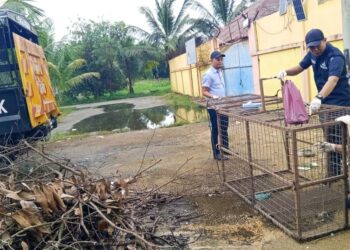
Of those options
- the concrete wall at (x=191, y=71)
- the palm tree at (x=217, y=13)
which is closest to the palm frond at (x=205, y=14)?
the palm tree at (x=217, y=13)

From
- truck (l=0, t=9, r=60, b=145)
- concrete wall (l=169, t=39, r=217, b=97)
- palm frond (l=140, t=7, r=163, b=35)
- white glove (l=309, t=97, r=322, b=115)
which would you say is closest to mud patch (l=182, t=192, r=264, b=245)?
white glove (l=309, t=97, r=322, b=115)

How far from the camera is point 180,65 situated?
81.5 ft

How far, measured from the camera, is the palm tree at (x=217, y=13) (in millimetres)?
26155

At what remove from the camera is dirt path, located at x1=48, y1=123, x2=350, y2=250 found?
138 inches

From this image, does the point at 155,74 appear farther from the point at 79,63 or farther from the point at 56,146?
the point at 56,146

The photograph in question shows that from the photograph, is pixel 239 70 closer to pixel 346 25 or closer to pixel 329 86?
pixel 346 25

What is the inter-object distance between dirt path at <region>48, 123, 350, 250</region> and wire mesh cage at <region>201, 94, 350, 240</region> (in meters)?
0.15

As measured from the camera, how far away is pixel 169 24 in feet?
94.5

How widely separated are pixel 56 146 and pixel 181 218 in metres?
6.08

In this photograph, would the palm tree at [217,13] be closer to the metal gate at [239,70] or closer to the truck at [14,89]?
the metal gate at [239,70]

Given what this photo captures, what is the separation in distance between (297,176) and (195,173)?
2.63m

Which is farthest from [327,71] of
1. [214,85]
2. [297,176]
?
[214,85]

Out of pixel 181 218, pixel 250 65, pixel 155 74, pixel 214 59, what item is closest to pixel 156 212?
pixel 181 218

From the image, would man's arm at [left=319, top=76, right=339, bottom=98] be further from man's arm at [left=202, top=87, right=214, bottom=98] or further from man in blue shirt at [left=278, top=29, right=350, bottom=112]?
man's arm at [left=202, top=87, right=214, bottom=98]
